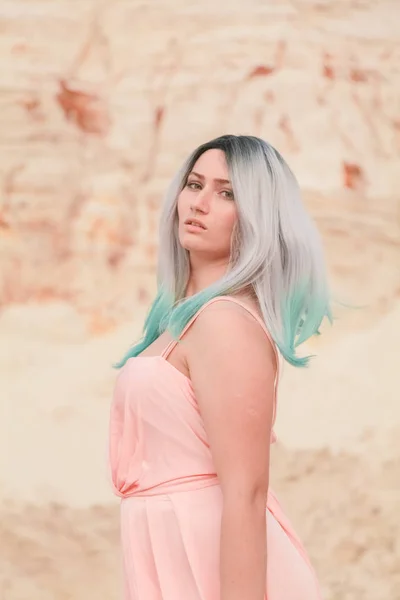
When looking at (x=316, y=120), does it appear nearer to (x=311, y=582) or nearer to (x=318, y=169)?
(x=318, y=169)

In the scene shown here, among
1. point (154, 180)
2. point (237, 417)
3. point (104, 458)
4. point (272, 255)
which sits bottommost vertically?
point (104, 458)

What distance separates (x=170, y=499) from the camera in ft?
5.32

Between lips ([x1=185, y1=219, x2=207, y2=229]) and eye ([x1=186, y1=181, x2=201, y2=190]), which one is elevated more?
eye ([x1=186, y1=181, x2=201, y2=190])

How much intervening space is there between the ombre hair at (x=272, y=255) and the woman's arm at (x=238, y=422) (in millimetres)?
41

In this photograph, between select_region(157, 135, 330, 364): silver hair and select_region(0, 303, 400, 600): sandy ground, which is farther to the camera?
select_region(0, 303, 400, 600): sandy ground

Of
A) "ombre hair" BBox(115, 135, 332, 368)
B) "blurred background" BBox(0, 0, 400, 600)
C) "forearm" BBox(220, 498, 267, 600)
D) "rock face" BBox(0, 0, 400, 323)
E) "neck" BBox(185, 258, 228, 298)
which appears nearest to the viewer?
"forearm" BBox(220, 498, 267, 600)

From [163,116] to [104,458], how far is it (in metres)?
1.99

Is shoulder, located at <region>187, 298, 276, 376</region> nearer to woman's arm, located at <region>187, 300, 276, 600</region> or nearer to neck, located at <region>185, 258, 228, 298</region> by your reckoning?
woman's arm, located at <region>187, 300, 276, 600</region>

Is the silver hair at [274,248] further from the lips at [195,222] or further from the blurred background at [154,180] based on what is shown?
the blurred background at [154,180]

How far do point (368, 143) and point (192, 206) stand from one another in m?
4.37

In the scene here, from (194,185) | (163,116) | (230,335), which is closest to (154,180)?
(163,116)

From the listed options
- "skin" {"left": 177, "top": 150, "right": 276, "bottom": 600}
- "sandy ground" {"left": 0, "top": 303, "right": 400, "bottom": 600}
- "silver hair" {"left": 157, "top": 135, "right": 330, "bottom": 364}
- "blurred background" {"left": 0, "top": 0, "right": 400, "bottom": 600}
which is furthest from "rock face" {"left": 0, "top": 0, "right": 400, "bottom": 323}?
"skin" {"left": 177, "top": 150, "right": 276, "bottom": 600}

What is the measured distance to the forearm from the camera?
1516 mm

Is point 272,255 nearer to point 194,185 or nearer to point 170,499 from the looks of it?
point 194,185
